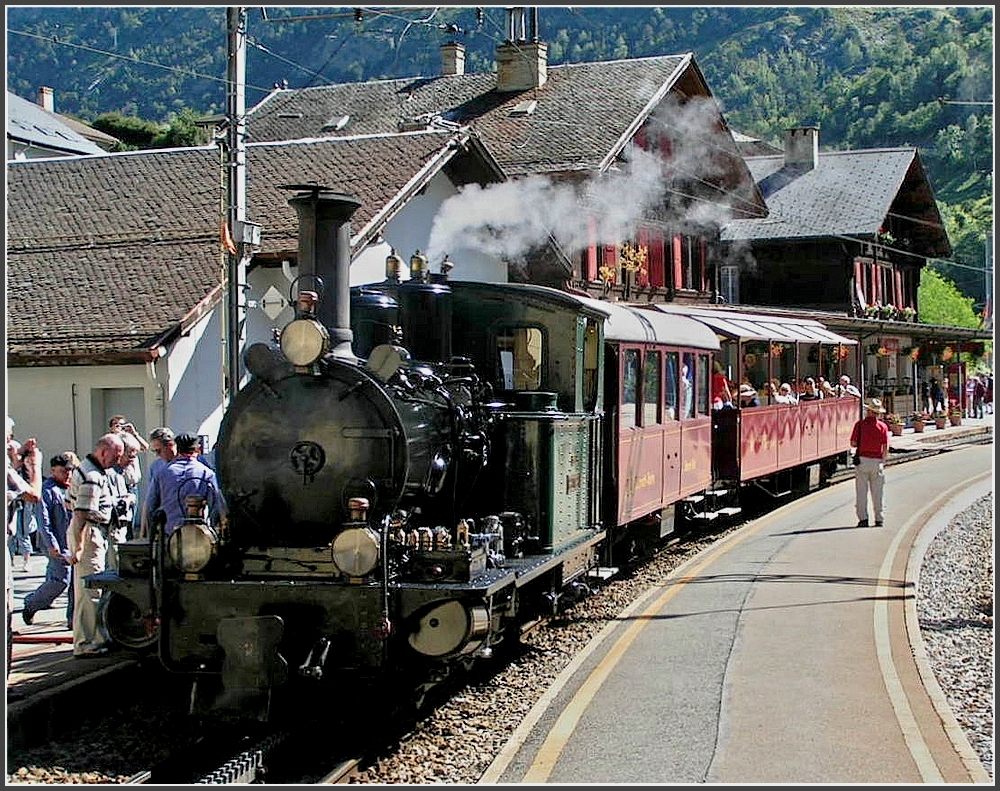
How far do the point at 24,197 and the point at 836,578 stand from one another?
49.0ft

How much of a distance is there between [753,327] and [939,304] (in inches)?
1702

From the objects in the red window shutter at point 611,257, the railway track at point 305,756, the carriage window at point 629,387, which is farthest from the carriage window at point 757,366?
the railway track at point 305,756

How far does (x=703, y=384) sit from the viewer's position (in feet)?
48.1

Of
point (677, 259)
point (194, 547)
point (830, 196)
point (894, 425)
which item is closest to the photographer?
point (194, 547)

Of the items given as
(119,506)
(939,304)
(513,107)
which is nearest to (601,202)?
(513,107)

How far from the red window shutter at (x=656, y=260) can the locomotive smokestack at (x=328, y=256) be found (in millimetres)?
22310

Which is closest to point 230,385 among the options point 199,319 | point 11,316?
point 199,319

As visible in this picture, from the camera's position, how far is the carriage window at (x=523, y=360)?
29.7 feet

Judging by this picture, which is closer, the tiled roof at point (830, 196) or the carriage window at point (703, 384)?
the carriage window at point (703, 384)

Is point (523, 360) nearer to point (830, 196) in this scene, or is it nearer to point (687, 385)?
point (687, 385)

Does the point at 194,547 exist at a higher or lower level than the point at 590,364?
lower

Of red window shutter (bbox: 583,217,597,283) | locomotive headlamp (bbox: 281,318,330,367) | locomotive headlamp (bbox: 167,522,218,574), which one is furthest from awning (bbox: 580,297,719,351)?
red window shutter (bbox: 583,217,597,283)

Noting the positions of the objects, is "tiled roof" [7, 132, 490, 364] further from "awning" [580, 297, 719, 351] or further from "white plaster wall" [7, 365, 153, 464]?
"awning" [580, 297, 719, 351]

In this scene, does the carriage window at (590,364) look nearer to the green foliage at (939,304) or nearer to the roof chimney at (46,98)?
the roof chimney at (46,98)
